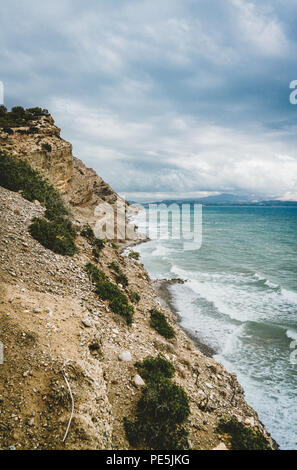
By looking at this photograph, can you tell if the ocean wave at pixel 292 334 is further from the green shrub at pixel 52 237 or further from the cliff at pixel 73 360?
the green shrub at pixel 52 237

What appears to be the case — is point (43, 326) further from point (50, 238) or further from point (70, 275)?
point (50, 238)

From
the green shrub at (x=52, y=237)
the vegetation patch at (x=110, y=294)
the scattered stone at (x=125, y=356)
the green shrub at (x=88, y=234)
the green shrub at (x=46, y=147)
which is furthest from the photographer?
the green shrub at (x=46, y=147)

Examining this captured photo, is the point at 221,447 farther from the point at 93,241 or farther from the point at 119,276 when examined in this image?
the point at 93,241

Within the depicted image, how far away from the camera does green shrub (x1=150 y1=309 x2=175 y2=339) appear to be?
11.7 m

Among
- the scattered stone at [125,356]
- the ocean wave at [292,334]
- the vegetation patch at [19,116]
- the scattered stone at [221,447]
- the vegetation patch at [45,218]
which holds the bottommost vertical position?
the ocean wave at [292,334]

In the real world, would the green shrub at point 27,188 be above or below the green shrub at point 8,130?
below

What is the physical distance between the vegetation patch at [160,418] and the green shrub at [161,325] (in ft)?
13.7

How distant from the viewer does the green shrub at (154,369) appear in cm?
753

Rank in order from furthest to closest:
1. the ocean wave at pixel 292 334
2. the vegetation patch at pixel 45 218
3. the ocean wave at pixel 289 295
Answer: the ocean wave at pixel 289 295 → the ocean wave at pixel 292 334 → the vegetation patch at pixel 45 218

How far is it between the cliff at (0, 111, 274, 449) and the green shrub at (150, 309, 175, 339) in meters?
0.31

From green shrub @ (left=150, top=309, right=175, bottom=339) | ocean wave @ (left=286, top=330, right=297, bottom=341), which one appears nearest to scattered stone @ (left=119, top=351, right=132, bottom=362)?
green shrub @ (left=150, top=309, right=175, bottom=339)

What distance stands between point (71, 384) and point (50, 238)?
7564mm

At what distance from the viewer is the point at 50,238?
1170cm

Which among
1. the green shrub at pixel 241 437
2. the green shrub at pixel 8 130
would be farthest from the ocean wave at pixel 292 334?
the green shrub at pixel 8 130
